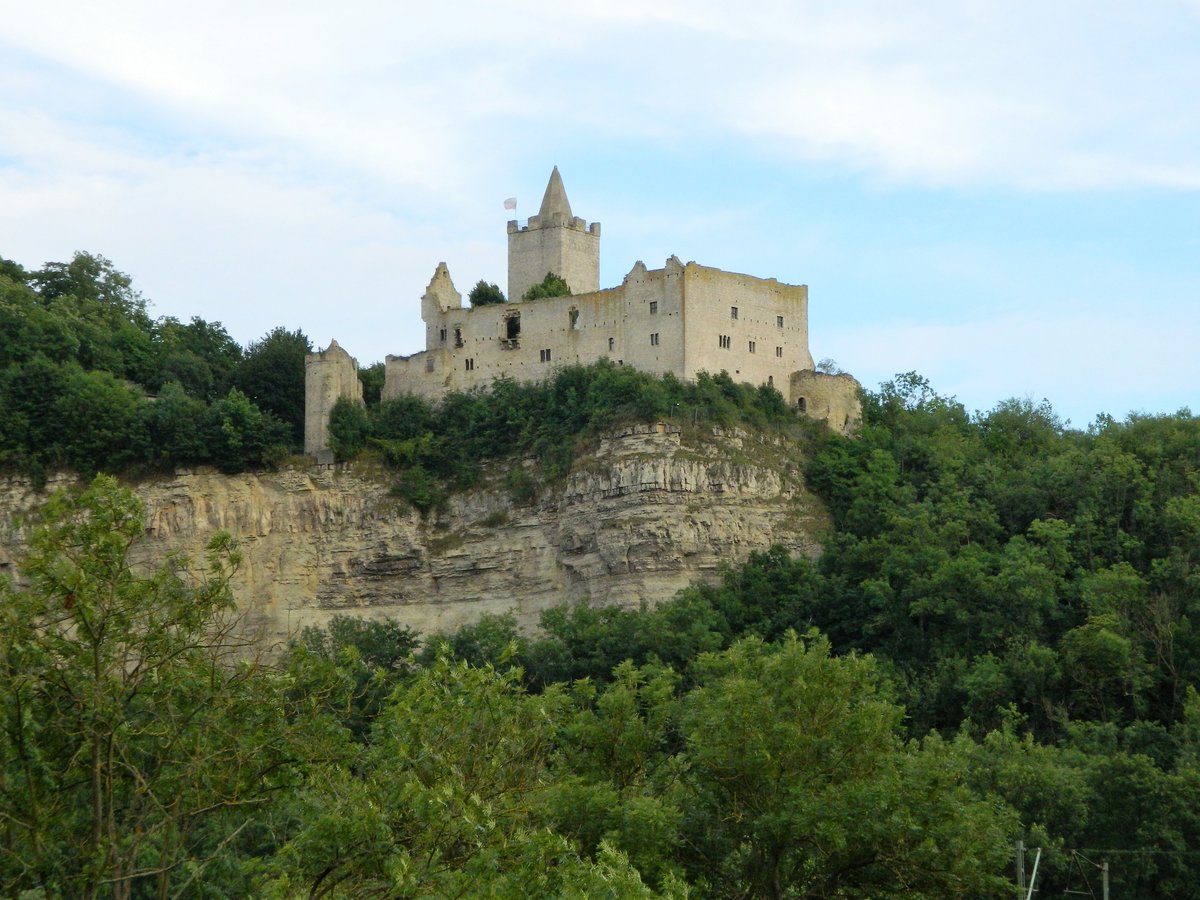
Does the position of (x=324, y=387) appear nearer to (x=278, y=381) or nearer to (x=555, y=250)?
(x=278, y=381)

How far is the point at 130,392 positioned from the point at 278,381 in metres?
4.80

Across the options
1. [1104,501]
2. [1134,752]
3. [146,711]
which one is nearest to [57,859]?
[146,711]

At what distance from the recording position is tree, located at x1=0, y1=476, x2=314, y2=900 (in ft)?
61.9

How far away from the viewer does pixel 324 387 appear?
2475 inches

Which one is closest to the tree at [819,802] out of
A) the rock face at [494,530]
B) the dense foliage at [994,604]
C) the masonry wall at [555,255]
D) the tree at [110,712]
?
the dense foliage at [994,604]

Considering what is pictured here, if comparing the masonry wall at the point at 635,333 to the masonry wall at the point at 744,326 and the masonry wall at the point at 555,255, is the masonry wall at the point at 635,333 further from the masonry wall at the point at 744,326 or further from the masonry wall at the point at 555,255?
the masonry wall at the point at 555,255

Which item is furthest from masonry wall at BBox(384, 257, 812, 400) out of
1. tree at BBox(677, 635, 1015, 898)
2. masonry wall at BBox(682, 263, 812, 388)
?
tree at BBox(677, 635, 1015, 898)

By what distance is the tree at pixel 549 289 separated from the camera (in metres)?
63.4

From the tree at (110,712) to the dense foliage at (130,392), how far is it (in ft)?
140

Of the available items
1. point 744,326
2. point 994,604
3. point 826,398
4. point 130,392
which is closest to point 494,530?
point 744,326

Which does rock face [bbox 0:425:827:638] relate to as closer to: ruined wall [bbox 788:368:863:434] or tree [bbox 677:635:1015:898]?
ruined wall [bbox 788:368:863:434]

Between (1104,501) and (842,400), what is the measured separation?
8999mm

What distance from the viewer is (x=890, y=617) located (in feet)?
180

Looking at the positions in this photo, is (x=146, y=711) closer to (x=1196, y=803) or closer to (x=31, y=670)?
(x=31, y=670)
